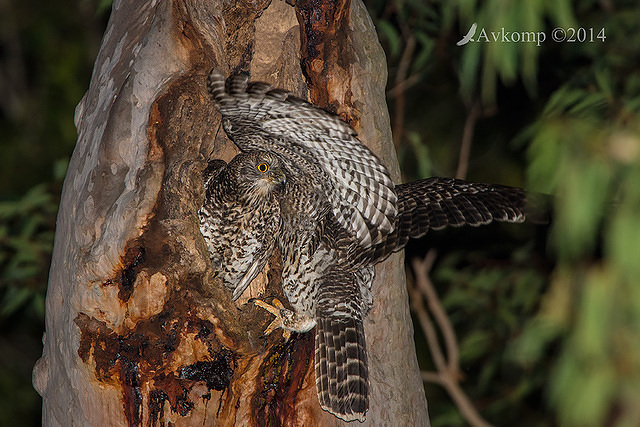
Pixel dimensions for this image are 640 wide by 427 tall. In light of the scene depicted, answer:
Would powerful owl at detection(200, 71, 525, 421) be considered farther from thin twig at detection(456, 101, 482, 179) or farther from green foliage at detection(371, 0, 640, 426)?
thin twig at detection(456, 101, 482, 179)

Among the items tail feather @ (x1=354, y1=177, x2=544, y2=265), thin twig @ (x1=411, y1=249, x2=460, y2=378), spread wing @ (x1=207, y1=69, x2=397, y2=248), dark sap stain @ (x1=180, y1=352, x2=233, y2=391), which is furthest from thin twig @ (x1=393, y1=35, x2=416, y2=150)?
dark sap stain @ (x1=180, y1=352, x2=233, y2=391)

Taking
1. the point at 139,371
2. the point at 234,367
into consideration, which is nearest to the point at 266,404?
the point at 234,367

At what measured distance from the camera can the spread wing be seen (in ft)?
7.45

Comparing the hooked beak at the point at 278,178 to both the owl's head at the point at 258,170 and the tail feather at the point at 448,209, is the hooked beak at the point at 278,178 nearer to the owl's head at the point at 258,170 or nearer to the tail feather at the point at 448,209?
the owl's head at the point at 258,170

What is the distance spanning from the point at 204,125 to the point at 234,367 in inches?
39.7

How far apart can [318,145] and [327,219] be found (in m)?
0.57

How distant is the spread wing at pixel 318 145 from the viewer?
7.45 feet

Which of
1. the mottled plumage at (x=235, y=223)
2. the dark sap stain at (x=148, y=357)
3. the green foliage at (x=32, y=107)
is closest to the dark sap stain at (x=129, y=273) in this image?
the dark sap stain at (x=148, y=357)

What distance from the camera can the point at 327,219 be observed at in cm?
318

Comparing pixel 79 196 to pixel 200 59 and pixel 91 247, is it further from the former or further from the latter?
pixel 200 59

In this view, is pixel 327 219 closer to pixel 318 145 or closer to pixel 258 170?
pixel 258 170

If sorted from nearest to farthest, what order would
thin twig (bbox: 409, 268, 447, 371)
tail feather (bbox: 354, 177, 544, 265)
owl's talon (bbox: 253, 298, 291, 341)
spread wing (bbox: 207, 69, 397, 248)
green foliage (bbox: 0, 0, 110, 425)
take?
spread wing (bbox: 207, 69, 397, 248), owl's talon (bbox: 253, 298, 291, 341), tail feather (bbox: 354, 177, 544, 265), thin twig (bbox: 409, 268, 447, 371), green foliage (bbox: 0, 0, 110, 425)

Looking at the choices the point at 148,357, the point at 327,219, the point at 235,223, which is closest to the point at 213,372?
the point at 148,357

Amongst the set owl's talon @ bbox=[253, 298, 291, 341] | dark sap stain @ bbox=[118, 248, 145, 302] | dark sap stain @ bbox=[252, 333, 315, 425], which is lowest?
dark sap stain @ bbox=[252, 333, 315, 425]
